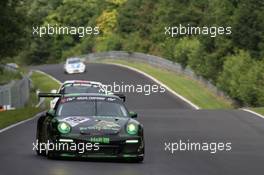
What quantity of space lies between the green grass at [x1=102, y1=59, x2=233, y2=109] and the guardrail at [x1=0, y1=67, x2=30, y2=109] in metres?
12.1

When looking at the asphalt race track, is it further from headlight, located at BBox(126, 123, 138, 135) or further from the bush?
the bush

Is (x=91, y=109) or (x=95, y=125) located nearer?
(x=95, y=125)

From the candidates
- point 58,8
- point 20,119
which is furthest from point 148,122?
point 58,8

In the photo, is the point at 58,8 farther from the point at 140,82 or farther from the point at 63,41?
the point at 140,82

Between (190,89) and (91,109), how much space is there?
149 ft

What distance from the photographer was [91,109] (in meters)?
16.8

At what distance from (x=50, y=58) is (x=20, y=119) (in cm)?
10401

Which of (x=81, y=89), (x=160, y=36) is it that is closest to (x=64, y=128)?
(x=81, y=89)

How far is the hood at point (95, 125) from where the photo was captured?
51.5 ft

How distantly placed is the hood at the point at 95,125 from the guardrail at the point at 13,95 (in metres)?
22.6

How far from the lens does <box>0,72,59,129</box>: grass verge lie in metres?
29.2
